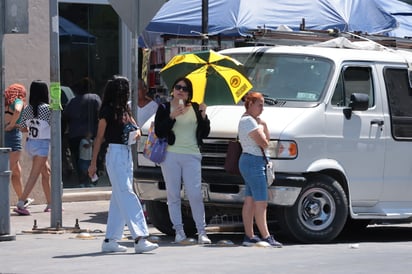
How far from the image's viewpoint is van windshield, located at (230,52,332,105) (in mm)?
12914

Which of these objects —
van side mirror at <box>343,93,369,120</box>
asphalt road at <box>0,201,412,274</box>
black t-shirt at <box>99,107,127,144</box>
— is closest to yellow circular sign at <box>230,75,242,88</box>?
van side mirror at <box>343,93,369,120</box>

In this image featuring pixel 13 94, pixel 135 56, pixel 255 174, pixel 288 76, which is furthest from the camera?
pixel 13 94

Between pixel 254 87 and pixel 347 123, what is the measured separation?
45.9 inches

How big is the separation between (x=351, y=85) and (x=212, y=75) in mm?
1660

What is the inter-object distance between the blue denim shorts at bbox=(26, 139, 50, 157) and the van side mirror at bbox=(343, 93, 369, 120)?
4602mm

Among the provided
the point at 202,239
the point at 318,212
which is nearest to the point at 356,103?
the point at 318,212

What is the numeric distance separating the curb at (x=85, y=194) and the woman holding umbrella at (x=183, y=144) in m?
5.24

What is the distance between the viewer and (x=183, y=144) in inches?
483

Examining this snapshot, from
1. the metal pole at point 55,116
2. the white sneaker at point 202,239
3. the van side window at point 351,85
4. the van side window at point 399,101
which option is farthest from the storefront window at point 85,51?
the van side window at point 399,101

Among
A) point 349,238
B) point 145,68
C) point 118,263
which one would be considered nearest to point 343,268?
point 118,263

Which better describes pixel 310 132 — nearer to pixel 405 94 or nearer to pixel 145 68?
pixel 405 94

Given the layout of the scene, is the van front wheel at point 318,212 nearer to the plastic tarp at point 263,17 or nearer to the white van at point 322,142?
the white van at point 322,142

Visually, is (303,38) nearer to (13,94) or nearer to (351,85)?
(351,85)

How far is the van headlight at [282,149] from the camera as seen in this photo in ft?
40.3
